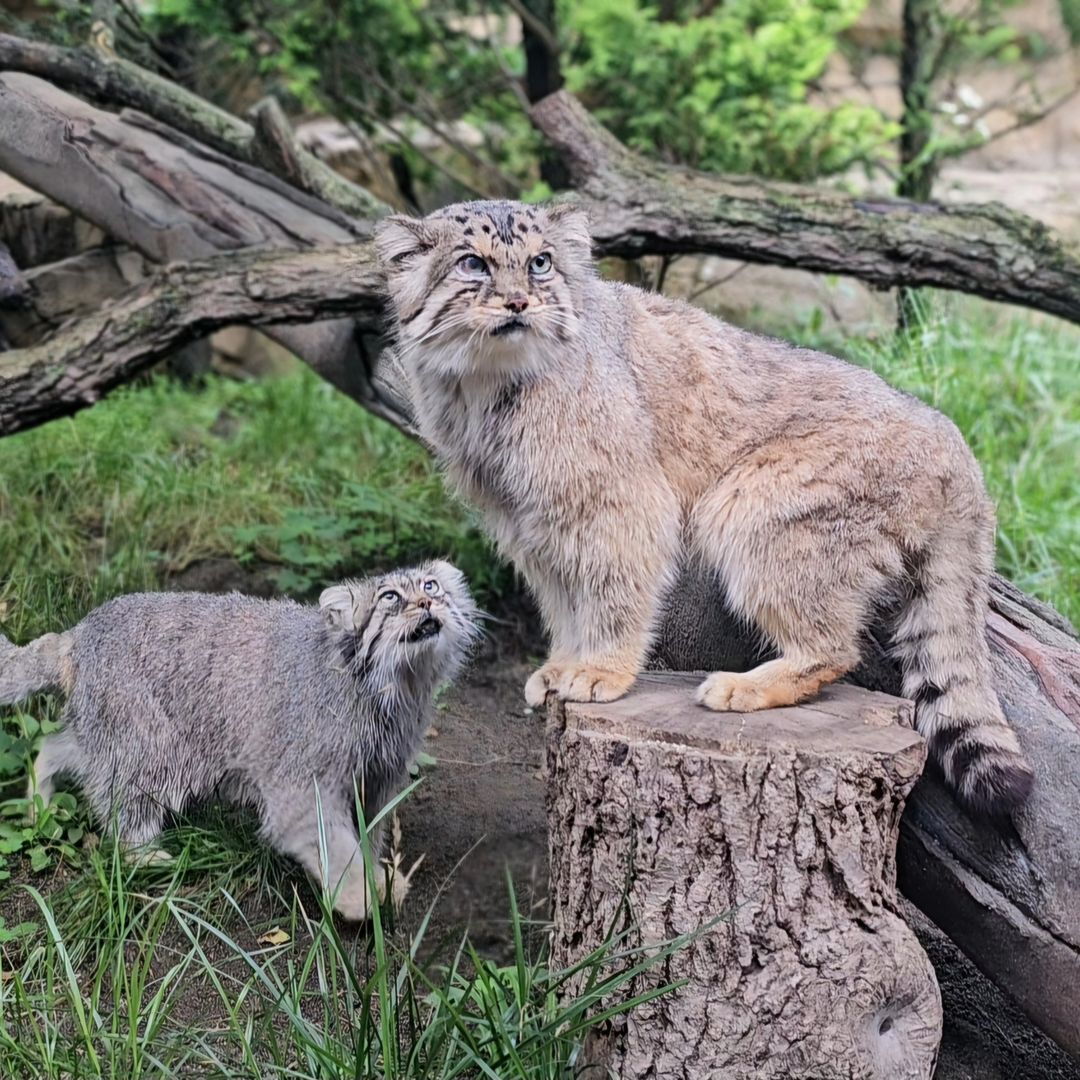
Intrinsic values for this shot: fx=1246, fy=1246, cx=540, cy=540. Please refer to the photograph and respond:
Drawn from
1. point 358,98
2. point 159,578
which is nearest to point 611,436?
point 159,578

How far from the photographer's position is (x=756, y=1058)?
3.03 metres

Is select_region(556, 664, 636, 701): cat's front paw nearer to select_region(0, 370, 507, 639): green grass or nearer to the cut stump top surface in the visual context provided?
the cut stump top surface

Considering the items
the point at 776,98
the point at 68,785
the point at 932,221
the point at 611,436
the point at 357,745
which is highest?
the point at 776,98

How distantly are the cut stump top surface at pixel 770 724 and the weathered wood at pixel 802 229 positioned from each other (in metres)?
2.64

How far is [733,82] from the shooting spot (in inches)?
275

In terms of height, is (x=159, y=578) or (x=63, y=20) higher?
(x=63, y=20)

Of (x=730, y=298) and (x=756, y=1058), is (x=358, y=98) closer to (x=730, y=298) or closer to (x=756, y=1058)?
(x=730, y=298)

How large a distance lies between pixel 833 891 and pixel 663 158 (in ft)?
19.1

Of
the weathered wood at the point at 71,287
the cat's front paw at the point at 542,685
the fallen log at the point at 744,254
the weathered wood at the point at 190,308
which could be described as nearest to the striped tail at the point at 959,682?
the fallen log at the point at 744,254

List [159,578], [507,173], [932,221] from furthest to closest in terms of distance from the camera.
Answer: [507,173], [159,578], [932,221]

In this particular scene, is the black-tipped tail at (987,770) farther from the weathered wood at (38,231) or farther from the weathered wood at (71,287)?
the weathered wood at (38,231)

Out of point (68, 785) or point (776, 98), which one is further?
point (776, 98)

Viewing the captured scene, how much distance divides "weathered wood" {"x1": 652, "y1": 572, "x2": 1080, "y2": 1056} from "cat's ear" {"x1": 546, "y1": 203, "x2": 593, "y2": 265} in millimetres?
1384

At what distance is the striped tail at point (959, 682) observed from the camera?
350 centimetres
